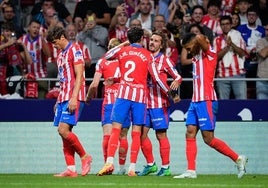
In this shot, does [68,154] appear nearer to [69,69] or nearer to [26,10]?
[69,69]

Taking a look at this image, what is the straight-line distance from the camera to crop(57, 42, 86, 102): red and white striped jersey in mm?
14219

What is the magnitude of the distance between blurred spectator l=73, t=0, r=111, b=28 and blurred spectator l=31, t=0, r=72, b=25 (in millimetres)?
436

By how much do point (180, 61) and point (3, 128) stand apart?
12.0 feet

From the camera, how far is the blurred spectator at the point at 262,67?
17672mm

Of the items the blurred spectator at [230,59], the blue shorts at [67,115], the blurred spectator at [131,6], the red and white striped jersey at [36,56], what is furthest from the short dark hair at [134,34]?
the blurred spectator at [131,6]

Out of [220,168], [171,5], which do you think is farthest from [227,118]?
[171,5]

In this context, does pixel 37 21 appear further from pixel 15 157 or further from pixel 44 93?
pixel 15 157

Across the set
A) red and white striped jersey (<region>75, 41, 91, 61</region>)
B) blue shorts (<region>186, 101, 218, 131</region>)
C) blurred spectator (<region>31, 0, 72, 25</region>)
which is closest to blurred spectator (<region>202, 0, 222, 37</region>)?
red and white striped jersey (<region>75, 41, 91, 61</region>)

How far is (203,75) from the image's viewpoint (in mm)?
14023

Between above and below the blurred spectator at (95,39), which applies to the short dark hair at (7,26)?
above

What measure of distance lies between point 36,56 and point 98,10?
1793 millimetres

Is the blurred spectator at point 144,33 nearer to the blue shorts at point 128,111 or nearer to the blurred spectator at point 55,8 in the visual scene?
the blurred spectator at point 55,8

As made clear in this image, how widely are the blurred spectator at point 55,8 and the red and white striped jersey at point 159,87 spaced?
17.9 ft

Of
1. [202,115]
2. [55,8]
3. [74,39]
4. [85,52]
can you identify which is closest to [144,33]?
[85,52]
